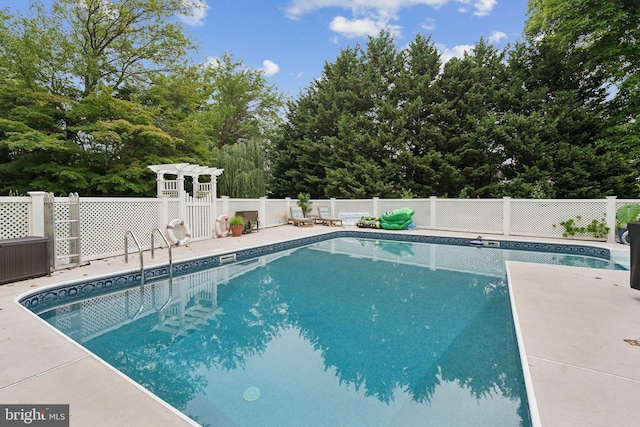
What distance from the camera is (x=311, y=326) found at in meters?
3.43

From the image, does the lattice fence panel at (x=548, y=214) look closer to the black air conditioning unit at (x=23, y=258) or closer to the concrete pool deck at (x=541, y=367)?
the concrete pool deck at (x=541, y=367)

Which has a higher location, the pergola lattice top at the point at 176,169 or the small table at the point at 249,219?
the pergola lattice top at the point at 176,169

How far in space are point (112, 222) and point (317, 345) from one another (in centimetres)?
545

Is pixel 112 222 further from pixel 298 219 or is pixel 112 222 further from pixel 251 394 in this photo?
pixel 298 219

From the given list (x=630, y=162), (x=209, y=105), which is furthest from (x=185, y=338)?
(x=209, y=105)

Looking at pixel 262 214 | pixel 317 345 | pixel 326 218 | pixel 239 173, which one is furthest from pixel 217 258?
pixel 239 173

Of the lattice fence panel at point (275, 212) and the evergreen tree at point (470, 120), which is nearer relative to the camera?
the lattice fence panel at point (275, 212)

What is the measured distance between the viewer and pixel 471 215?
34.6 feet

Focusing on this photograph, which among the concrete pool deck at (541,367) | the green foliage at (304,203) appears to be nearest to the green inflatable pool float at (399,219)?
the green foliage at (304,203)

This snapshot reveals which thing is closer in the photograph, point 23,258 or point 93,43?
point 23,258

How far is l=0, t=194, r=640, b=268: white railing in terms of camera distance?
4982 mm

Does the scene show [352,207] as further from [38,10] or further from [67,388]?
[38,10]

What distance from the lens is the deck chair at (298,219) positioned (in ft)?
40.3

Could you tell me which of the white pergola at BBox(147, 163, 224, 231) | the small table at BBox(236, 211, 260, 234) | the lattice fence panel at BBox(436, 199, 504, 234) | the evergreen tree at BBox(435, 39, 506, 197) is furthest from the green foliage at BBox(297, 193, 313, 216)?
the evergreen tree at BBox(435, 39, 506, 197)
